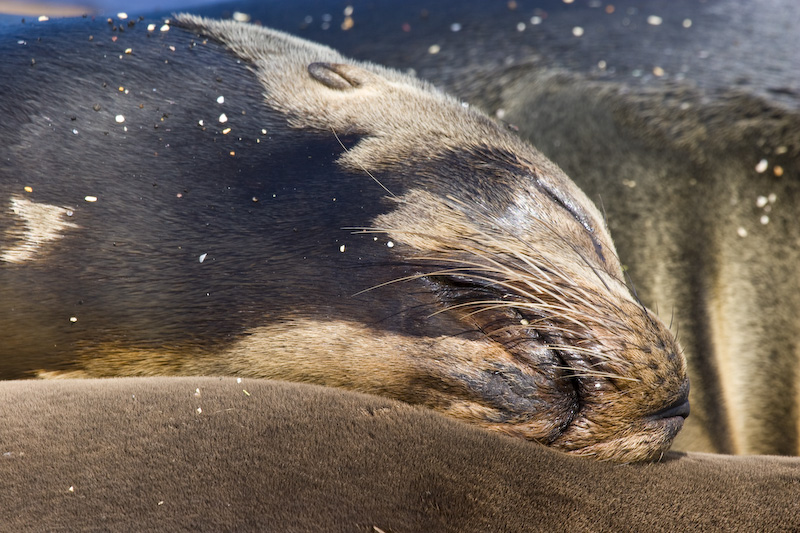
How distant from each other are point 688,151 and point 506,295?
3.71 feet

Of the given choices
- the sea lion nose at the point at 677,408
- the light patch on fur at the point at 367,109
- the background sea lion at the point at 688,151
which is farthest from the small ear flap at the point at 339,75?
the sea lion nose at the point at 677,408

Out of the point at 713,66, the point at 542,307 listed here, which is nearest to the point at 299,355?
the point at 542,307

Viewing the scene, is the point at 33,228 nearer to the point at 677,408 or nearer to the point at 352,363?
the point at 352,363

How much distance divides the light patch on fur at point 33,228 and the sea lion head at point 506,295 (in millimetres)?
483

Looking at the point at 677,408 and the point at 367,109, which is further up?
the point at 367,109

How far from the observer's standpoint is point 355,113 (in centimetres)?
156

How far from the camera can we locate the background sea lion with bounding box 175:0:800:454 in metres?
2.14

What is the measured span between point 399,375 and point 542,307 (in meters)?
0.27

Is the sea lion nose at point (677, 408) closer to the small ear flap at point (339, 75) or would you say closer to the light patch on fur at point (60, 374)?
the small ear flap at point (339, 75)

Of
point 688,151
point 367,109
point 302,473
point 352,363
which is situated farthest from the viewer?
point 688,151

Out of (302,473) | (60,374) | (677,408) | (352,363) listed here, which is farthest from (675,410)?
(60,374)

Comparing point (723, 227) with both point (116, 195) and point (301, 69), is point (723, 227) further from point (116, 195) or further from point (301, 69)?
point (116, 195)

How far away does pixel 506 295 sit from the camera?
1308 mm

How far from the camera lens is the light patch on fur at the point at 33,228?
1.31 metres
